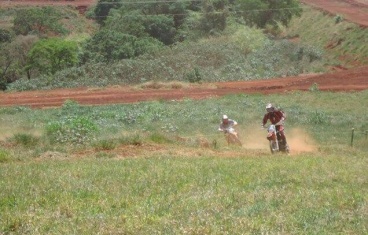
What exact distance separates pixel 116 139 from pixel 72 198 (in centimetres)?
932

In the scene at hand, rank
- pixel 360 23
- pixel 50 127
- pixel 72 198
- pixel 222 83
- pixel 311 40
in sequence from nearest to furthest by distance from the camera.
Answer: pixel 72 198 → pixel 50 127 → pixel 222 83 → pixel 360 23 → pixel 311 40

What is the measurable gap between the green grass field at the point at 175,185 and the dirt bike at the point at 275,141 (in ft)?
3.05

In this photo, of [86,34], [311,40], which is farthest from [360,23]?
[86,34]

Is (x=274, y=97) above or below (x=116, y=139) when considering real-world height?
below

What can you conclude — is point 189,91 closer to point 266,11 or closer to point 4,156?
point 4,156

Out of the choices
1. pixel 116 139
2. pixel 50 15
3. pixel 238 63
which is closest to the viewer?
pixel 116 139

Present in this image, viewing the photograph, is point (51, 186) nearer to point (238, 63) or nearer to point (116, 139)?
point (116, 139)

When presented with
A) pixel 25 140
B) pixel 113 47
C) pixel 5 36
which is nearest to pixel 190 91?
pixel 113 47

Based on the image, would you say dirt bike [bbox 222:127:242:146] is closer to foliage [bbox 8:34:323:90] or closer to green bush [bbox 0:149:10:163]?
green bush [bbox 0:149:10:163]

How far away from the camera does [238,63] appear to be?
46.8 m

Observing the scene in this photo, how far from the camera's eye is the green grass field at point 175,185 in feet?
27.0

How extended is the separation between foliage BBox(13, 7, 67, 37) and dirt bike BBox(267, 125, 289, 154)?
4575 cm

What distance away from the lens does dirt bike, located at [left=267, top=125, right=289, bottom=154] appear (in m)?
19.0

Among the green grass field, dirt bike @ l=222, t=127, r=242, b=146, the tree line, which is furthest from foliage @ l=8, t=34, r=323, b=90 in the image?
dirt bike @ l=222, t=127, r=242, b=146
